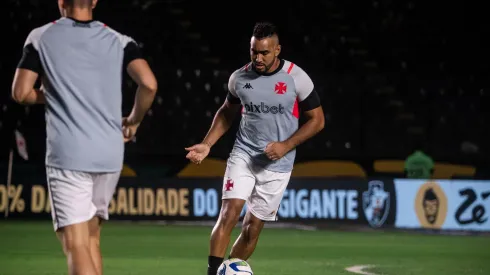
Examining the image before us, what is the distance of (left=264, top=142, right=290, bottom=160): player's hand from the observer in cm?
912

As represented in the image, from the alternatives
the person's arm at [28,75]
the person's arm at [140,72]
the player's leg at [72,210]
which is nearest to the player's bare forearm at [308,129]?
the person's arm at [140,72]

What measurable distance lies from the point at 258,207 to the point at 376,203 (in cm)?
980

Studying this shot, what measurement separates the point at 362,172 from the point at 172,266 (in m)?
10.9

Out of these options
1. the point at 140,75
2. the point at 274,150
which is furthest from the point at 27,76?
the point at 274,150

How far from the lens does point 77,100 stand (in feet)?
21.0

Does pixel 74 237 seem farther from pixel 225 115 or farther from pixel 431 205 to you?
pixel 431 205

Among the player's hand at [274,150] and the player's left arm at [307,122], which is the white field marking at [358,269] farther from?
the player's hand at [274,150]

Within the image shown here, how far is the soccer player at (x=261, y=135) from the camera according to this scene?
30.2ft

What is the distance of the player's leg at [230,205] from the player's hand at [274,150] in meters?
0.37

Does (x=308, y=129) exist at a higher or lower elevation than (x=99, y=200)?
higher

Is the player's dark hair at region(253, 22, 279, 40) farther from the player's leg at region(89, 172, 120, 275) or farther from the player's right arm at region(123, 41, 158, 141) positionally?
the player's leg at region(89, 172, 120, 275)

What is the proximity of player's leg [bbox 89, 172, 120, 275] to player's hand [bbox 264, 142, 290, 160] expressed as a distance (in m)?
2.46

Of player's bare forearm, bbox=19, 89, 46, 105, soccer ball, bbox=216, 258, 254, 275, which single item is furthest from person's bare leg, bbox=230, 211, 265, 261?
player's bare forearm, bbox=19, 89, 46, 105

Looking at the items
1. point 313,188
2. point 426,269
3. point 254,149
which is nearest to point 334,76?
point 313,188
